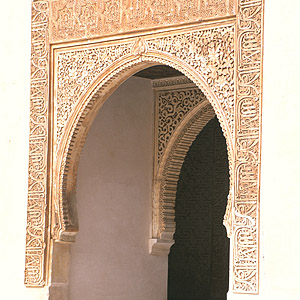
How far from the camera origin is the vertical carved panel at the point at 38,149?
6.82 m

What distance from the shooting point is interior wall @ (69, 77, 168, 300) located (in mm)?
7203

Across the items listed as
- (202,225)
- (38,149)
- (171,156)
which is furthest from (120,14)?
(202,225)

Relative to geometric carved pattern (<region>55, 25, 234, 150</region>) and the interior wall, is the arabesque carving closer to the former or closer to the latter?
the interior wall

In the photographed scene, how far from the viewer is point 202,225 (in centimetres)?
916

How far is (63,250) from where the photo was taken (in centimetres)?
687

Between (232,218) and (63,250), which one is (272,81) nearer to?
(232,218)

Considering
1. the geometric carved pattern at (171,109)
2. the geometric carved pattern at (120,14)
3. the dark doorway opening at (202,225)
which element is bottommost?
the dark doorway opening at (202,225)

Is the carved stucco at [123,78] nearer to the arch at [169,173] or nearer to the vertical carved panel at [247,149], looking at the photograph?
the vertical carved panel at [247,149]

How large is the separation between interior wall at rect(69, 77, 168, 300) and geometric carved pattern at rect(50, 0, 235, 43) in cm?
92

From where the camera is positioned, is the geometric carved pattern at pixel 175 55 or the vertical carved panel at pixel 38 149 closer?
the geometric carved pattern at pixel 175 55

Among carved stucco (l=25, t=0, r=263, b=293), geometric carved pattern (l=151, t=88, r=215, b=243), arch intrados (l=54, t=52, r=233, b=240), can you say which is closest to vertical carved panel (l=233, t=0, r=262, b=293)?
carved stucco (l=25, t=0, r=263, b=293)

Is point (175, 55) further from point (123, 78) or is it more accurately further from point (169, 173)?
point (169, 173)

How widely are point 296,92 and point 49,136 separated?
2125 mm

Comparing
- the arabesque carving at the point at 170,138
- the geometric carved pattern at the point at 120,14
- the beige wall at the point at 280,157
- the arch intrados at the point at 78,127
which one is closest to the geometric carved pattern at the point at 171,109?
the arabesque carving at the point at 170,138
